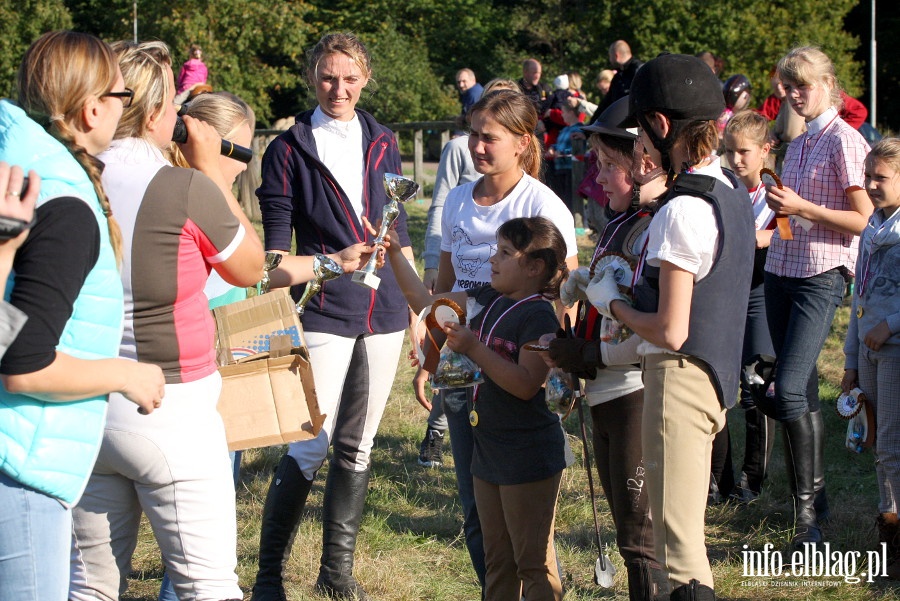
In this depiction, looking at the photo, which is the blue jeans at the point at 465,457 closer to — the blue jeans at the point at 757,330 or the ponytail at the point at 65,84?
the ponytail at the point at 65,84

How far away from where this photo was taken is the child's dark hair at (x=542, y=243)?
3240mm

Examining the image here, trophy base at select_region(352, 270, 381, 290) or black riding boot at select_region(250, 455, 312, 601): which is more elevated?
trophy base at select_region(352, 270, 381, 290)

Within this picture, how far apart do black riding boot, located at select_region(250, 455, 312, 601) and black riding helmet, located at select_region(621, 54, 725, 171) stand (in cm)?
193

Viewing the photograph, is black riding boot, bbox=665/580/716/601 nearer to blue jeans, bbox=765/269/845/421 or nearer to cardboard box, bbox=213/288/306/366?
cardboard box, bbox=213/288/306/366

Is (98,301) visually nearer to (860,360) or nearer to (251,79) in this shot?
(860,360)

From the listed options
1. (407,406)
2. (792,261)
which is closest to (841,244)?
(792,261)

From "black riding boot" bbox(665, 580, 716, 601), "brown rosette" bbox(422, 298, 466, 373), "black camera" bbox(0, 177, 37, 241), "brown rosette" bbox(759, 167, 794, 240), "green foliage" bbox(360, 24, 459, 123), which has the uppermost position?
"green foliage" bbox(360, 24, 459, 123)

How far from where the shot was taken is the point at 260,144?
16984 mm

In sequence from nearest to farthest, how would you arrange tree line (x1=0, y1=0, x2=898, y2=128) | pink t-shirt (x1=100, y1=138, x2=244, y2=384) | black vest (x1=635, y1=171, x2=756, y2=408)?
pink t-shirt (x1=100, y1=138, x2=244, y2=384), black vest (x1=635, y1=171, x2=756, y2=408), tree line (x1=0, y1=0, x2=898, y2=128)

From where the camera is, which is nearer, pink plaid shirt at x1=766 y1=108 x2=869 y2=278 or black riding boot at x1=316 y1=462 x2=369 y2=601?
black riding boot at x1=316 y1=462 x2=369 y2=601

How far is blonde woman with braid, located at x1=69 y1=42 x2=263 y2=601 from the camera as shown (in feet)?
8.38

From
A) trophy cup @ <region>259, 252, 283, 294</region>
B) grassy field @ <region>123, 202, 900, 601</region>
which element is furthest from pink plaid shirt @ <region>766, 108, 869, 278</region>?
trophy cup @ <region>259, 252, 283, 294</region>

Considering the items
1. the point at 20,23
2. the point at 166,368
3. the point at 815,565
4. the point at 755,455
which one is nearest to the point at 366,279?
the point at 166,368

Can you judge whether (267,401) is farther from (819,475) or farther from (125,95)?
(819,475)
